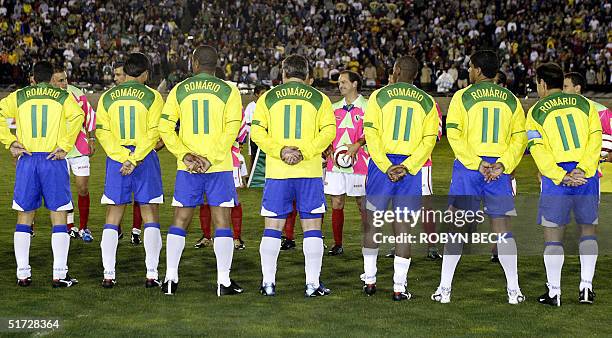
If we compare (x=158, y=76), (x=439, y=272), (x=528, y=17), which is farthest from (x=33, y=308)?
(x=528, y=17)

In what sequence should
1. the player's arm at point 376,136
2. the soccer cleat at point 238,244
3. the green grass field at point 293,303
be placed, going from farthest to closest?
1. the soccer cleat at point 238,244
2. the player's arm at point 376,136
3. the green grass field at point 293,303

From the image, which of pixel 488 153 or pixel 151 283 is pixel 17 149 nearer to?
pixel 151 283

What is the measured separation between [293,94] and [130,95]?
4.50 feet

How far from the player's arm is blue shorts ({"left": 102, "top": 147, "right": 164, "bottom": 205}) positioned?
1.80m

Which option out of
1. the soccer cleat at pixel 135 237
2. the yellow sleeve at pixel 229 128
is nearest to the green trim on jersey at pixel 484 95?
the yellow sleeve at pixel 229 128

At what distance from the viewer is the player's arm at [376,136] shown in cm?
830

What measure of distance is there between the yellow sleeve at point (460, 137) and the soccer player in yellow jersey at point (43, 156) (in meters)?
3.08

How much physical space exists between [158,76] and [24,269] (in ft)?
73.3

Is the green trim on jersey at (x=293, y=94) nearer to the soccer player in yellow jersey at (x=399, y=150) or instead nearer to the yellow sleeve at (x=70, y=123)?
the soccer player in yellow jersey at (x=399, y=150)

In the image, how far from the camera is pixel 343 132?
34.0 feet

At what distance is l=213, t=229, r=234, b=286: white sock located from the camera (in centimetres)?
831

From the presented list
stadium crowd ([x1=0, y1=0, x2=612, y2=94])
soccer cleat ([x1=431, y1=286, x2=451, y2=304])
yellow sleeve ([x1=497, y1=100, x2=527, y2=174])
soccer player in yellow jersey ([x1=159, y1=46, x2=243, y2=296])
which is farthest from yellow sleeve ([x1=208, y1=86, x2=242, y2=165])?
stadium crowd ([x1=0, y1=0, x2=612, y2=94])

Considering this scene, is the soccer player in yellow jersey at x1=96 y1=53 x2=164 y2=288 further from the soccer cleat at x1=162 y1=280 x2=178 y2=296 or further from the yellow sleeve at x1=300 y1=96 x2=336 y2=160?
the yellow sleeve at x1=300 y1=96 x2=336 y2=160

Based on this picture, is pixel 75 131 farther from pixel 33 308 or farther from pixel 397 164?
pixel 397 164
